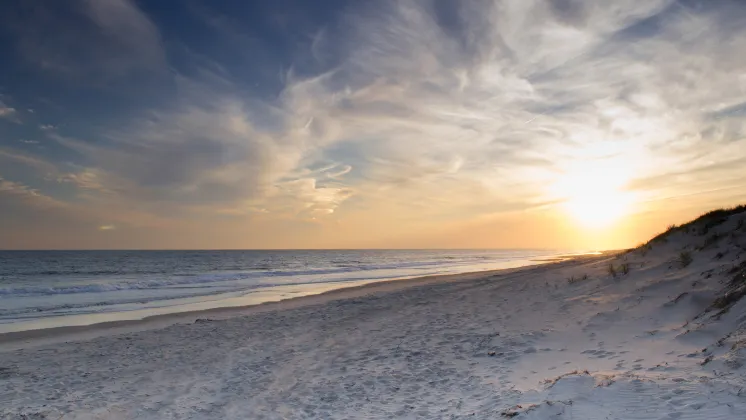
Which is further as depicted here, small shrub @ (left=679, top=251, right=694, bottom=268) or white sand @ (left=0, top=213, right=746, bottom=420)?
small shrub @ (left=679, top=251, right=694, bottom=268)

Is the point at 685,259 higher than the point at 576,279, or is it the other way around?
the point at 685,259

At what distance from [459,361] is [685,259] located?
8041mm

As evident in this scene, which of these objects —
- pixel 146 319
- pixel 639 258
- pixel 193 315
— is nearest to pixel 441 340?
pixel 639 258

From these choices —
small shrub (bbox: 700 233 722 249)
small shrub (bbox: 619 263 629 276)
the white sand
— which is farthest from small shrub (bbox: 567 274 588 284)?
small shrub (bbox: 700 233 722 249)

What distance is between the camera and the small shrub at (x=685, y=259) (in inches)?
481

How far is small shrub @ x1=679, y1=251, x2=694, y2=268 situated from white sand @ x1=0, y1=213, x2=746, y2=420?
17 centimetres

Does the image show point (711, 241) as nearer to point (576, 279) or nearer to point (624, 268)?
point (624, 268)

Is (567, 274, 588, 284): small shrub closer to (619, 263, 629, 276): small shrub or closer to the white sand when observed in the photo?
the white sand

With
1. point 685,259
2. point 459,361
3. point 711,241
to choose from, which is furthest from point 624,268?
point 459,361

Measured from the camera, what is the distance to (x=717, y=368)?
6.05 metres

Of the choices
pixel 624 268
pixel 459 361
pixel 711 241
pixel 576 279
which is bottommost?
pixel 459 361

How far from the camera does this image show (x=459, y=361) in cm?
919

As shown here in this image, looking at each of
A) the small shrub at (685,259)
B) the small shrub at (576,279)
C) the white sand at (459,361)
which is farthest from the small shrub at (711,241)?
Result: the small shrub at (576,279)

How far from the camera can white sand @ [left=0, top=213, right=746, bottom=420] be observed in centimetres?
606
